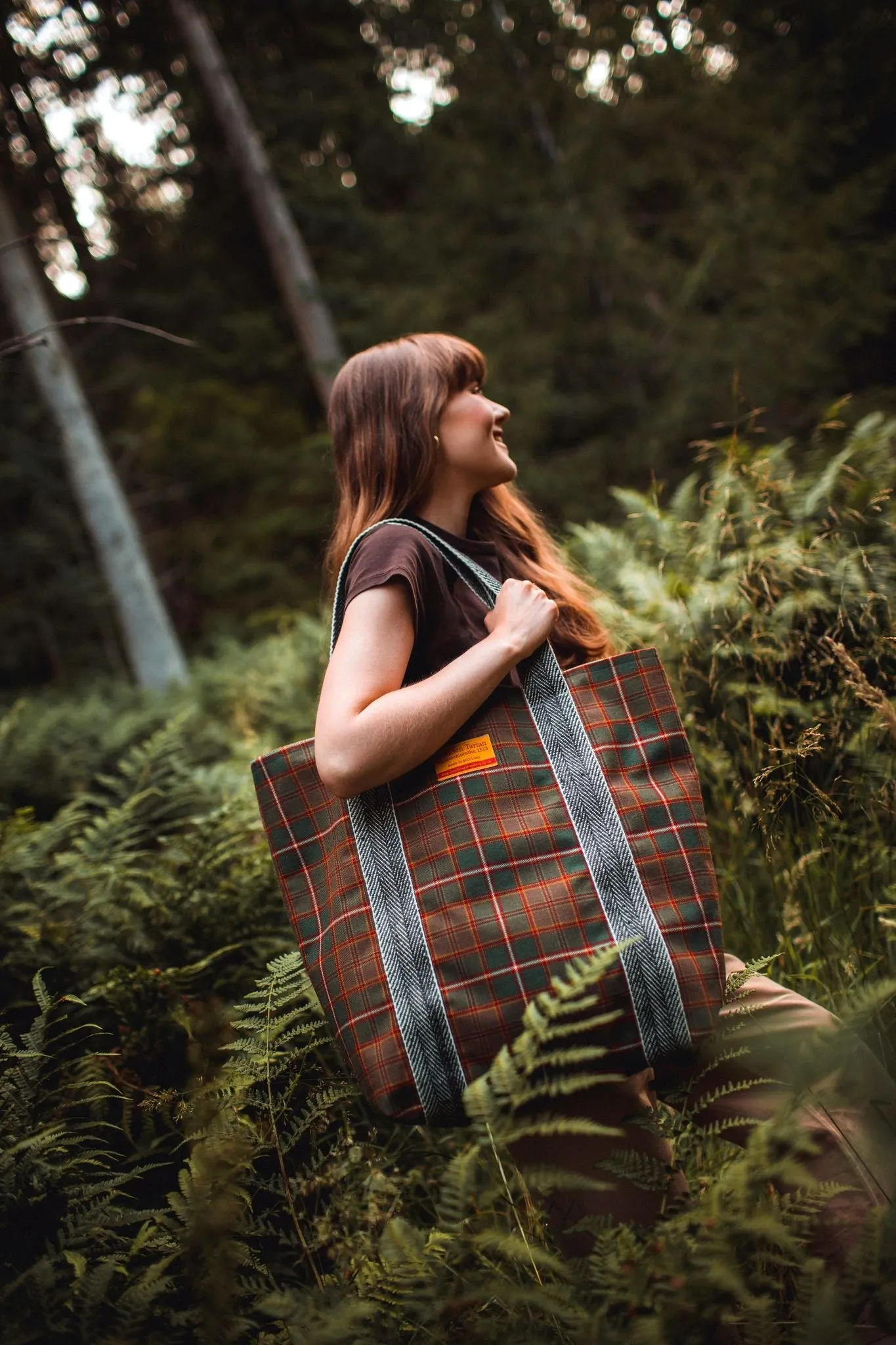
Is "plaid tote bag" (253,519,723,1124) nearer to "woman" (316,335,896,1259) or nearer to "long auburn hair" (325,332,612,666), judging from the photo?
"woman" (316,335,896,1259)

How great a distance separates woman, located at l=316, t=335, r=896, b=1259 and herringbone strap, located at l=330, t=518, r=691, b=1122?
0.38 feet

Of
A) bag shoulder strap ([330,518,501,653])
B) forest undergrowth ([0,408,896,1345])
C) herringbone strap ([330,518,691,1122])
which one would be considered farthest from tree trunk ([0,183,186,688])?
herringbone strap ([330,518,691,1122])

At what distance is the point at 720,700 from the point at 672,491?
7.63m

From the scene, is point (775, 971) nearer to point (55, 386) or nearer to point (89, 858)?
point (89, 858)

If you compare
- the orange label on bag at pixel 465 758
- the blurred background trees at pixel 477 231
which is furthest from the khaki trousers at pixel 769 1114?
the blurred background trees at pixel 477 231

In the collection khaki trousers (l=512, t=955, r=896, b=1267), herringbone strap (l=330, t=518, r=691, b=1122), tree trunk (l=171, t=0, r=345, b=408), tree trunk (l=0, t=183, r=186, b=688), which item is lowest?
khaki trousers (l=512, t=955, r=896, b=1267)

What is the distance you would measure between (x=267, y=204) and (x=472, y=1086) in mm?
12753

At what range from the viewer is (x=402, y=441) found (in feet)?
5.69

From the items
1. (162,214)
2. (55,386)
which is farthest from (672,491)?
(162,214)

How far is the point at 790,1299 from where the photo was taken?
5.21 feet

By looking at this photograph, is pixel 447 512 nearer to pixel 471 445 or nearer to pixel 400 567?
pixel 471 445

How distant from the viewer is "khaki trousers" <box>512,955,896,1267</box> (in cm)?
140

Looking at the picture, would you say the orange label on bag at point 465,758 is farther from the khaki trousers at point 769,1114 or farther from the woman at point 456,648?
the khaki trousers at point 769,1114

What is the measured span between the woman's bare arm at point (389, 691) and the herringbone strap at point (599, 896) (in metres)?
0.11
